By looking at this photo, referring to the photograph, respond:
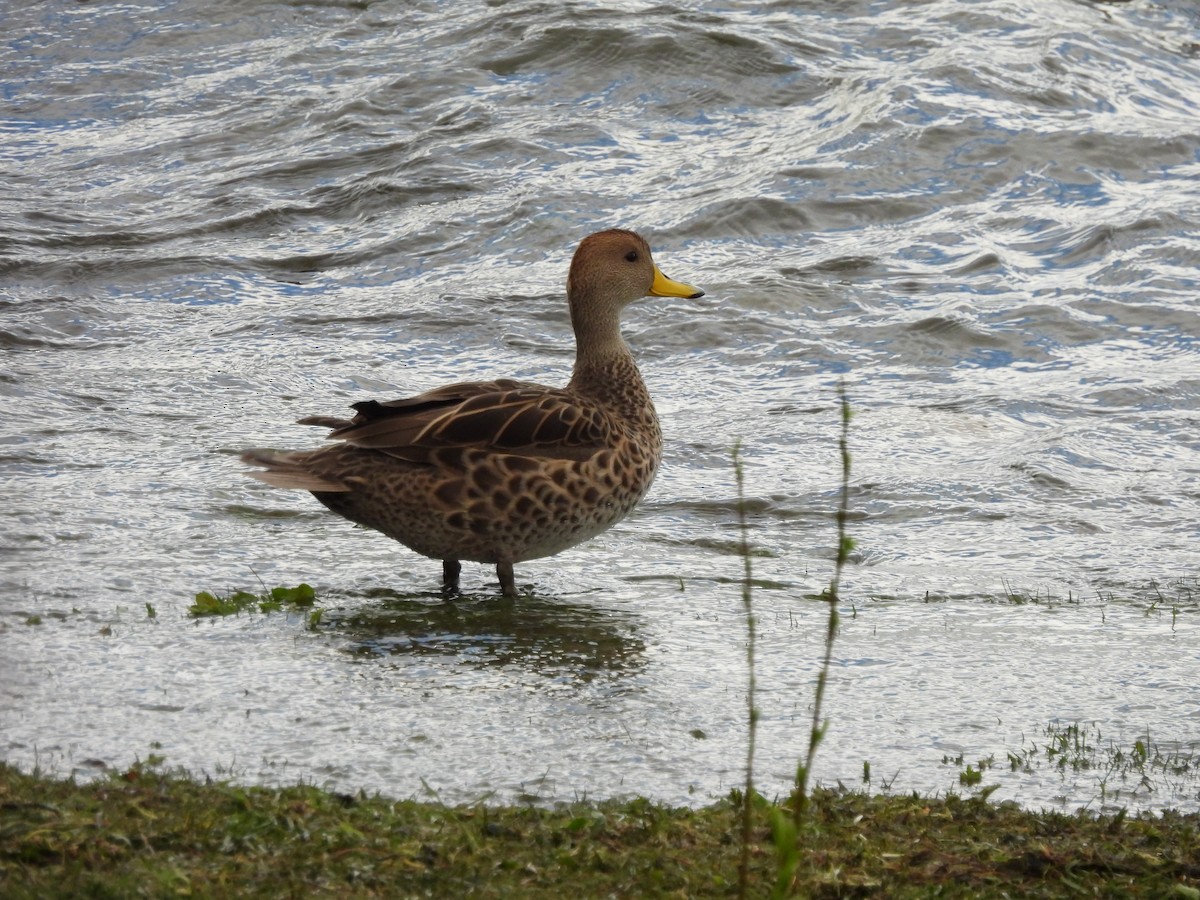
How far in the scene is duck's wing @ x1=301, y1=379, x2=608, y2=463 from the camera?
682cm

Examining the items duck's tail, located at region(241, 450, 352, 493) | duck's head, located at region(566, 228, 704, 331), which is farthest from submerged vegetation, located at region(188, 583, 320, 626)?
duck's head, located at region(566, 228, 704, 331)

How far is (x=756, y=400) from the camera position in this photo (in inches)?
415

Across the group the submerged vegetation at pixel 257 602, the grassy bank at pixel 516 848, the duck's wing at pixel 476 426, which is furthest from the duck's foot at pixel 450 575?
the grassy bank at pixel 516 848

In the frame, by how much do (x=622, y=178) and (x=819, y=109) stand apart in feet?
8.20

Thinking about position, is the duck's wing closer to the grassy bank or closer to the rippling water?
the rippling water

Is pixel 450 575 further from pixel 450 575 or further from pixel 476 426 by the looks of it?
pixel 476 426

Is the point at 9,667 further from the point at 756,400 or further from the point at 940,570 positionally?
the point at 756,400

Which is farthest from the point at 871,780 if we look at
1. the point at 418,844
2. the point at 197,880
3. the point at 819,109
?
the point at 819,109

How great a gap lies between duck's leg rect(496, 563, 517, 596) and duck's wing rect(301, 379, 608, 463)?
47cm

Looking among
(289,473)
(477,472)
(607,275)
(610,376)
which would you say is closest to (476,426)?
(477,472)

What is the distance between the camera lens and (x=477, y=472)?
6770 millimetres

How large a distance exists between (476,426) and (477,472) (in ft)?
0.66

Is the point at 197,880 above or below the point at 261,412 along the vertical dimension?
above

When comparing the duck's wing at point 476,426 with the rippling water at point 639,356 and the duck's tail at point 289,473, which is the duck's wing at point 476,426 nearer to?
the duck's tail at point 289,473
